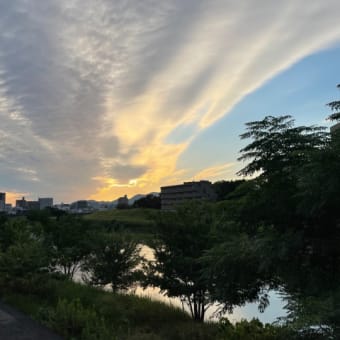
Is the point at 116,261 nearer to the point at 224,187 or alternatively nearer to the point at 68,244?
the point at 68,244

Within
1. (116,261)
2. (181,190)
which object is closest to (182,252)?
(116,261)

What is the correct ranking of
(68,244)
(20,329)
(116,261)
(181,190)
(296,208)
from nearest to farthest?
(296,208), (20,329), (116,261), (68,244), (181,190)

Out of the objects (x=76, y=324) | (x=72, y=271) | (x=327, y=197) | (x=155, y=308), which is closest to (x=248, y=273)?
(x=327, y=197)

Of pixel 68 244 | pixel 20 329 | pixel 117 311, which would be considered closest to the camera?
pixel 20 329

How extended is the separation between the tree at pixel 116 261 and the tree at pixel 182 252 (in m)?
3.49

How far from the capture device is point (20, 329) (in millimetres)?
6977

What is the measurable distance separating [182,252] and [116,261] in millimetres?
4704

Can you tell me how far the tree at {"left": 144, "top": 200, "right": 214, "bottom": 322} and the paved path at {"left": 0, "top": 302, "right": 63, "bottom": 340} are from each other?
13.0 ft

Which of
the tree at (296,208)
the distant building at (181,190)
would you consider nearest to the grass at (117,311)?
the tree at (296,208)

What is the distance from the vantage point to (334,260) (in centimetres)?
496

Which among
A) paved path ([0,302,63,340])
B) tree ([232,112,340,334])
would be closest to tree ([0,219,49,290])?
paved path ([0,302,63,340])

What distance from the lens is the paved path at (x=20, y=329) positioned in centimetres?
648

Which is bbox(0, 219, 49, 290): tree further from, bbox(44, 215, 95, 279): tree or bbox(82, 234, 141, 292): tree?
bbox(44, 215, 95, 279): tree

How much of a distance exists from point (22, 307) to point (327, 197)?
23.9 feet
